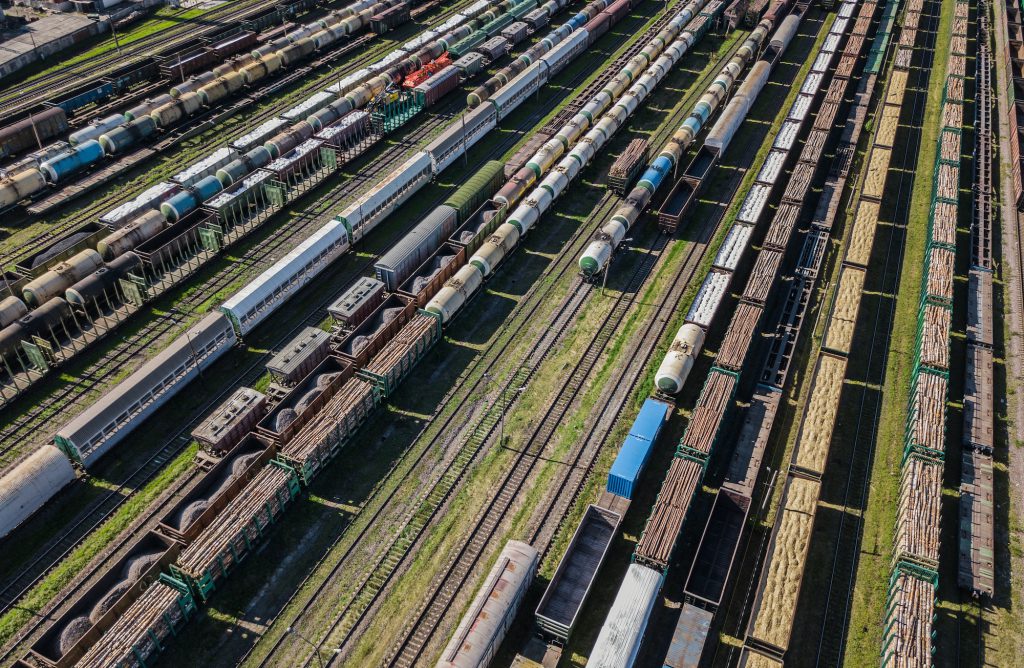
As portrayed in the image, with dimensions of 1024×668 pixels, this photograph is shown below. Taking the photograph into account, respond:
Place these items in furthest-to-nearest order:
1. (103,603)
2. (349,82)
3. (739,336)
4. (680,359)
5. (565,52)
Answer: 1. (565,52)
2. (349,82)
3. (739,336)
4. (680,359)
5. (103,603)

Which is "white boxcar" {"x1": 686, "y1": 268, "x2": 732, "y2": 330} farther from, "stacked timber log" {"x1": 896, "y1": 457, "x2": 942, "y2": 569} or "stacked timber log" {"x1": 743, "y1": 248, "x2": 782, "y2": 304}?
"stacked timber log" {"x1": 896, "y1": 457, "x2": 942, "y2": 569}

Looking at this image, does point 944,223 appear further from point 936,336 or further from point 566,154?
point 566,154

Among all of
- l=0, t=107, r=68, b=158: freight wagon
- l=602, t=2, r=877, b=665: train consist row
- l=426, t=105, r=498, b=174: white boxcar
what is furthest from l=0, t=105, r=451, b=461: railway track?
l=602, t=2, r=877, b=665: train consist row

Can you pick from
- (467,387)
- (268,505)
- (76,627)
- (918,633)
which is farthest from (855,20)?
(76,627)

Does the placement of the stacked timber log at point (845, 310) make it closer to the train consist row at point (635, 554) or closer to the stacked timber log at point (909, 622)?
the train consist row at point (635, 554)

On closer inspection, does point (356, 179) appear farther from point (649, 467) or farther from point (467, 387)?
point (649, 467)

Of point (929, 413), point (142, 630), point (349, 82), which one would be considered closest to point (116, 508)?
point (142, 630)
